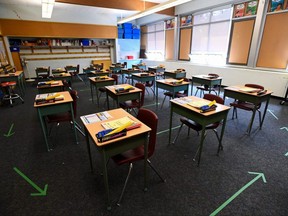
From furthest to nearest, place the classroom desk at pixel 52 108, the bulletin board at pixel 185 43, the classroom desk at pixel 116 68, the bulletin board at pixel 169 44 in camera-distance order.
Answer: the bulletin board at pixel 169 44, the bulletin board at pixel 185 43, the classroom desk at pixel 116 68, the classroom desk at pixel 52 108

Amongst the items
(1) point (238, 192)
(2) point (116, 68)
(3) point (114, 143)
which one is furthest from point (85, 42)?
(1) point (238, 192)

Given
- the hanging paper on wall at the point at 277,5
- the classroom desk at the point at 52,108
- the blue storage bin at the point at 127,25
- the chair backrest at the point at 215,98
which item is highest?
the blue storage bin at the point at 127,25

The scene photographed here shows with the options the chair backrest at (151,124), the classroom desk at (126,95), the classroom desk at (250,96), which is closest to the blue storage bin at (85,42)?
the classroom desk at (126,95)

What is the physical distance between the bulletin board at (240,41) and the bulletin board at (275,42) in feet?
1.58

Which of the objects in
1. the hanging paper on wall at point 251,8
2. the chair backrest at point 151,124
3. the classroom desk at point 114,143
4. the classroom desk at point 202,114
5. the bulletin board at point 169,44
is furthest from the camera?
the bulletin board at point 169,44

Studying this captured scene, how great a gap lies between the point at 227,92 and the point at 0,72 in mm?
6835

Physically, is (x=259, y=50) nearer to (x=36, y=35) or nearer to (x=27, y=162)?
(x=27, y=162)

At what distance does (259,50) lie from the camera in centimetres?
545

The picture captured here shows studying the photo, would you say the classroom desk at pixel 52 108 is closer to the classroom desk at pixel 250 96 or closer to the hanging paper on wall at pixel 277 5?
the classroom desk at pixel 250 96

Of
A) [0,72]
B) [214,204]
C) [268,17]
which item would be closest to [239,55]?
[268,17]

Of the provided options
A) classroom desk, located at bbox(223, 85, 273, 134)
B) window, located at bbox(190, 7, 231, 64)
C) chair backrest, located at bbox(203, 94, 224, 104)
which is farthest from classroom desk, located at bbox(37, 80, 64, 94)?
window, located at bbox(190, 7, 231, 64)

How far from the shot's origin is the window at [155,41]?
9.84 metres

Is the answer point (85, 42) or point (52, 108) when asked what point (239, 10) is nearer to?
point (52, 108)

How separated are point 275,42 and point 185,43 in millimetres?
3948
